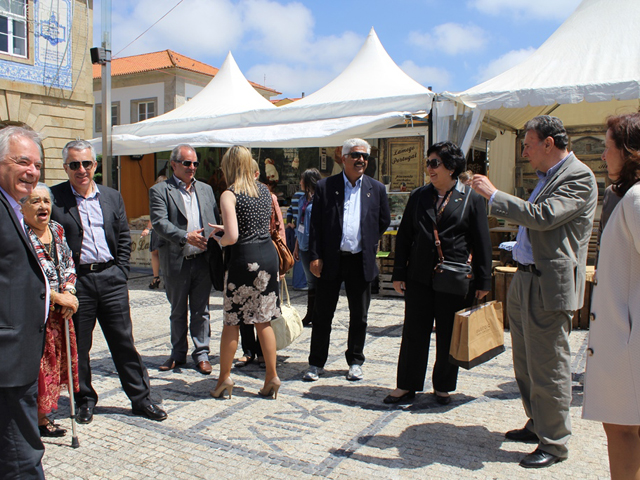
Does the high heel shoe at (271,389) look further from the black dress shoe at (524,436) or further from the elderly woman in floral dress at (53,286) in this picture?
the black dress shoe at (524,436)

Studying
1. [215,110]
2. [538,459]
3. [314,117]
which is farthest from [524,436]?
[215,110]

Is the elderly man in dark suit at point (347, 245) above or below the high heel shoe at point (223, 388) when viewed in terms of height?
above

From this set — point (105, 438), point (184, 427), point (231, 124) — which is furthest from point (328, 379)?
point (231, 124)

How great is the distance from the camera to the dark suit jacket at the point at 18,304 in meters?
2.02

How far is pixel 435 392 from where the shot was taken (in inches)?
154

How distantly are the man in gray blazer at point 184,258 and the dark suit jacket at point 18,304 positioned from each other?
8.13 ft

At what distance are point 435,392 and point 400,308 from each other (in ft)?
11.6

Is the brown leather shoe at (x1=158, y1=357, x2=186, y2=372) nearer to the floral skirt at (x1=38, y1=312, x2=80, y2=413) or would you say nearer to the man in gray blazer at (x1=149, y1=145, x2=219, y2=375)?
the man in gray blazer at (x1=149, y1=145, x2=219, y2=375)

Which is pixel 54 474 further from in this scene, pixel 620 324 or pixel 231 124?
pixel 231 124

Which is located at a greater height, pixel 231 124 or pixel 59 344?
pixel 231 124

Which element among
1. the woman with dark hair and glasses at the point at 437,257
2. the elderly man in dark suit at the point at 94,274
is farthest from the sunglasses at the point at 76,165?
the woman with dark hair and glasses at the point at 437,257

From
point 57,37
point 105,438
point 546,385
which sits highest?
point 57,37

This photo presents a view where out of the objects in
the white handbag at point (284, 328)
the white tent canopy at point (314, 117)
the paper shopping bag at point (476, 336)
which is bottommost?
the white handbag at point (284, 328)

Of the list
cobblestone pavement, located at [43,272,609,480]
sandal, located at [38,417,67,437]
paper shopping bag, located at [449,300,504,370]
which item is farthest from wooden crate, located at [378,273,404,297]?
sandal, located at [38,417,67,437]
